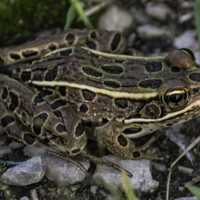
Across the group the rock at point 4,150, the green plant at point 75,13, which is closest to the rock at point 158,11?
the green plant at point 75,13

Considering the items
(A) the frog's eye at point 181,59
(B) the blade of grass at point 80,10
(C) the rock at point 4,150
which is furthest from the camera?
(B) the blade of grass at point 80,10

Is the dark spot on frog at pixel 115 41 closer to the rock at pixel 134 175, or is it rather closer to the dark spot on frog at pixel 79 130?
the dark spot on frog at pixel 79 130

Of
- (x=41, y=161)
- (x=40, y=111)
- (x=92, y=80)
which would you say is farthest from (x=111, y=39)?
(x=41, y=161)

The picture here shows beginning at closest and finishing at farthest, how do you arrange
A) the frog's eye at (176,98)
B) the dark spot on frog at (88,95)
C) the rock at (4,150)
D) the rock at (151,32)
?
the frog's eye at (176,98) < the dark spot on frog at (88,95) < the rock at (4,150) < the rock at (151,32)

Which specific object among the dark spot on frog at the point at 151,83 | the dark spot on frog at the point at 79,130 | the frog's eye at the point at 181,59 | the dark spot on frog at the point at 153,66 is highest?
the frog's eye at the point at 181,59

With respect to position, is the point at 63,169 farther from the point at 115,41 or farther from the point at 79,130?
the point at 115,41

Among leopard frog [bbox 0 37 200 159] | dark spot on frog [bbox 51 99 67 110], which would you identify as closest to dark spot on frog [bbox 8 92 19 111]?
leopard frog [bbox 0 37 200 159]
